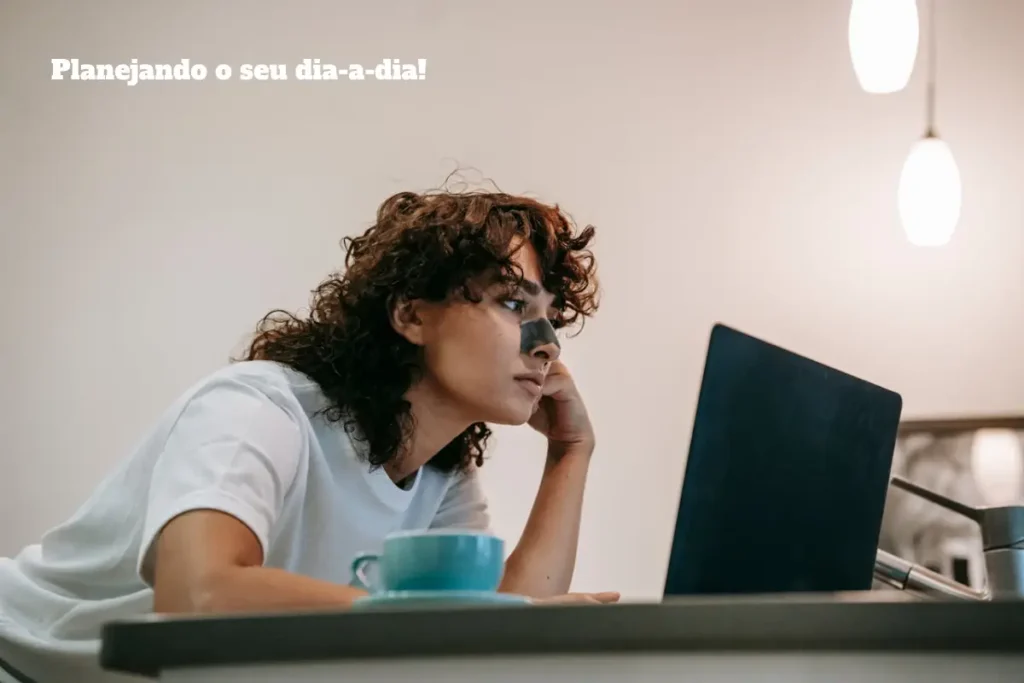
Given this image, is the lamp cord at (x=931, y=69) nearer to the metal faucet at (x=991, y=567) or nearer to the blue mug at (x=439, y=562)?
the metal faucet at (x=991, y=567)

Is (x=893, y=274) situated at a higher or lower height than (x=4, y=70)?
lower

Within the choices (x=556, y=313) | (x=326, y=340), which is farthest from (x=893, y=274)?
(x=326, y=340)

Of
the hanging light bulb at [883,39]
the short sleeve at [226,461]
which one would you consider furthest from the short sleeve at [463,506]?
the hanging light bulb at [883,39]

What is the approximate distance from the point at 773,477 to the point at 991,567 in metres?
0.36

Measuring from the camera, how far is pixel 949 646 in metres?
0.46

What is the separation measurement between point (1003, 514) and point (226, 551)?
0.74 m

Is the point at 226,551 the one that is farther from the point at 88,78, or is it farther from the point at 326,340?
the point at 88,78

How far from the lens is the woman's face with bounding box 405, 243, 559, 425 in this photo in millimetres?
1279

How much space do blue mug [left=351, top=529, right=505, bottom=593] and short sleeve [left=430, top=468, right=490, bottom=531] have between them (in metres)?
0.80

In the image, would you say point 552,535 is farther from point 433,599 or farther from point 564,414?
point 433,599

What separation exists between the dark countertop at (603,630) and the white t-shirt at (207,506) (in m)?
0.43

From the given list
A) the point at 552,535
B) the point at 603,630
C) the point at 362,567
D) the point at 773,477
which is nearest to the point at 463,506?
the point at 552,535

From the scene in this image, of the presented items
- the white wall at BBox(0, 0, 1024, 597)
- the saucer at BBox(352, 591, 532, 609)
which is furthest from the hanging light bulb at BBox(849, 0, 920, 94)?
the saucer at BBox(352, 591, 532, 609)

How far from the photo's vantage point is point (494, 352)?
127 cm
